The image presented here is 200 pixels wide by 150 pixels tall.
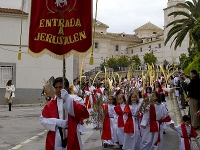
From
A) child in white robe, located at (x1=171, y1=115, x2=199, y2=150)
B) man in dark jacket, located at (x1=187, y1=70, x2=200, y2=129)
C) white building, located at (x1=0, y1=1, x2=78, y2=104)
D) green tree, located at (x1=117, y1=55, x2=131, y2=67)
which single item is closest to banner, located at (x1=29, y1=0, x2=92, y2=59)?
child in white robe, located at (x1=171, y1=115, x2=199, y2=150)

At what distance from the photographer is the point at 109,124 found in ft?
31.8

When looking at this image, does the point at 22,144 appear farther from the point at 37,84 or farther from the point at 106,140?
the point at 37,84

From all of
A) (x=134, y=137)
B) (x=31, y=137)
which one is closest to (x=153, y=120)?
(x=134, y=137)

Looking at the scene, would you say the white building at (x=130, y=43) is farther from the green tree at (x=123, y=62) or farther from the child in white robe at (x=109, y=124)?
A: the child in white robe at (x=109, y=124)

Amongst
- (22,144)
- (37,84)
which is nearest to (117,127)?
(22,144)

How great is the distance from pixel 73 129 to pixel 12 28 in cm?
2011

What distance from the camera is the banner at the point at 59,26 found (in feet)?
19.7

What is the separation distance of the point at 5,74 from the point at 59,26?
61.7 feet

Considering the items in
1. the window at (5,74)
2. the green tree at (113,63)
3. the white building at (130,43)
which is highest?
the white building at (130,43)

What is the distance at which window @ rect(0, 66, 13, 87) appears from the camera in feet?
78.2

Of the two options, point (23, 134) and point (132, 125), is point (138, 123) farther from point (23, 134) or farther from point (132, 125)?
point (23, 134)

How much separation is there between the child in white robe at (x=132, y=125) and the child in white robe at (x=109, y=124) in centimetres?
79

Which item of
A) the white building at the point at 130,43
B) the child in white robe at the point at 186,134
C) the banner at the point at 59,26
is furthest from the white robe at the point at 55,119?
the white building at the point at 130,43

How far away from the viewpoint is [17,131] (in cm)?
1209
